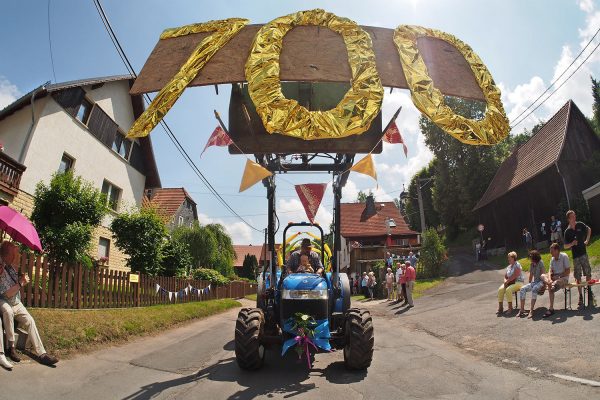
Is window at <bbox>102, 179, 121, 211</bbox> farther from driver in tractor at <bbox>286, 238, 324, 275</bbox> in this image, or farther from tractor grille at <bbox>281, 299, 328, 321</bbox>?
tractor grille at <bbox>281, 299, 328, 321</bbox>

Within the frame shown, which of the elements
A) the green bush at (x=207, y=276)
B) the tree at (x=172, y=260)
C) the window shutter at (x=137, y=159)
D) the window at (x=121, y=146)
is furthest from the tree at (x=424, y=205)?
the tree at (x=172, y=260)

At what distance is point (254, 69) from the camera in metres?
5.43

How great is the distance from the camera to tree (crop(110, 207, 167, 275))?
17359 mm

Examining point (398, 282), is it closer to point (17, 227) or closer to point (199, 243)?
point (17, 227)

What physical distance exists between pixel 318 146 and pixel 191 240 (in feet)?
98.1

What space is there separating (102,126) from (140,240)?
710 cm

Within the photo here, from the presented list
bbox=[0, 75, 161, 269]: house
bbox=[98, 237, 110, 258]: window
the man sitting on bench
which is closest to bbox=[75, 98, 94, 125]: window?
bbox=[0, 75, 161, 269]: house

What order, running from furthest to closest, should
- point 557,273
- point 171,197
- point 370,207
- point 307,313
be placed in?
point 370,207
point 171,197
point 557,273
point 307,313

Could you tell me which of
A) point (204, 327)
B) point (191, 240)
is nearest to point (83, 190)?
point (204, 327)

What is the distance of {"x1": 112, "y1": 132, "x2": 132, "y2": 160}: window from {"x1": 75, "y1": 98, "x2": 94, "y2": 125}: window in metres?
2.78

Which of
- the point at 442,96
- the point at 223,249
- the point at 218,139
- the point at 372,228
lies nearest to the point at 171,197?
the point at 223,249

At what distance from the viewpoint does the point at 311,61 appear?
5.60 metres

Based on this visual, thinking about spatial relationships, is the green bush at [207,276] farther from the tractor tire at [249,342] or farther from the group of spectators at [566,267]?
the tractor tire at [249,342]

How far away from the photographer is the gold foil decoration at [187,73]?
17.7ft
